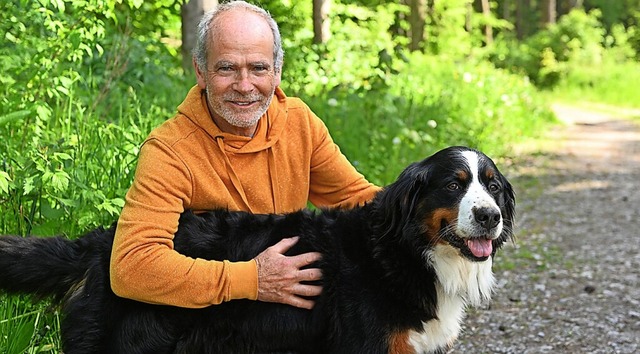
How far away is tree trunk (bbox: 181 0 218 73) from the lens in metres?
6.73

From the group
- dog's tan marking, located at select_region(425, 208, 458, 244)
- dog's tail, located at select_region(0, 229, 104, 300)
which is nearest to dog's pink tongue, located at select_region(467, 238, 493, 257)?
dog's tan marking, located at select_region(425, 208, 458, 244)

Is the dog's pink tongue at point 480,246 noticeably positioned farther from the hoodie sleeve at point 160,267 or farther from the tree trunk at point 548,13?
the tree trunk at point 548,13

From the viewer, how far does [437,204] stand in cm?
296

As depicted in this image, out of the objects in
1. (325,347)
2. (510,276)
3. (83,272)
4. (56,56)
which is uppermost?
(56,56)

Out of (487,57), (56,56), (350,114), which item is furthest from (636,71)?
(56,56)

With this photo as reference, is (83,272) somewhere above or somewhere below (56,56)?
below

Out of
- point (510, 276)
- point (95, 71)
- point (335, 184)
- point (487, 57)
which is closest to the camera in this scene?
point (335, 184)

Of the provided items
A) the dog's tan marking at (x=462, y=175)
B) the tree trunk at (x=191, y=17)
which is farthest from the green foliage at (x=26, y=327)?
the tree trunk at (x=191, y=17)

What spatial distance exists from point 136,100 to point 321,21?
484cm

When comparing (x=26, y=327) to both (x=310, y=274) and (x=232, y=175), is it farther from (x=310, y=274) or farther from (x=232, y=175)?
(x=310, y=274)

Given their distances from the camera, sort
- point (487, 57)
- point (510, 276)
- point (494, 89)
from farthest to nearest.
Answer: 1. point (487, 57)
2. point (494, 89)
3. point (510, 276)

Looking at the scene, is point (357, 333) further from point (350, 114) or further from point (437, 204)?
point (350, 114)

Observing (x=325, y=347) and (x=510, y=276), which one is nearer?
(x=325, y=347)

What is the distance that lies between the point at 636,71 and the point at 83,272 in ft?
61.0
